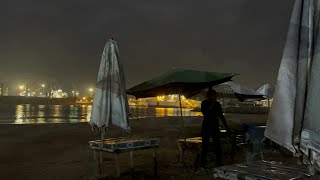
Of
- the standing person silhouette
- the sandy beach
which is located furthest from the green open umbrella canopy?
the sandy beach

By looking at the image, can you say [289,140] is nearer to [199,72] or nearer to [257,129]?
[199,72]

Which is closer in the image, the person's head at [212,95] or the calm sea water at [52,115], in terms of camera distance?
the person's head at [212,95]

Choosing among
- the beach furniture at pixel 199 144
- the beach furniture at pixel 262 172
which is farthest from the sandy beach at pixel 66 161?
the beach furniture at pixel 262 172

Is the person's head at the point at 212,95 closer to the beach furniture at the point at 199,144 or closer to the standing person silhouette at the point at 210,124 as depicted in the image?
the standing person silhouette at the point at 210,124

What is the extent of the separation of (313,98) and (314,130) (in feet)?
0.75

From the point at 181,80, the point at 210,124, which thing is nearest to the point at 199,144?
the point at 210,124

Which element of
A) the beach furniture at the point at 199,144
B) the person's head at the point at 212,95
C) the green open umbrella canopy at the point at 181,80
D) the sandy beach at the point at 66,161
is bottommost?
the sandy beach at the point at 66,161

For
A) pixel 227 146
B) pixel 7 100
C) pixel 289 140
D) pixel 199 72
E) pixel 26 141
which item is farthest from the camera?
pixel 7 100

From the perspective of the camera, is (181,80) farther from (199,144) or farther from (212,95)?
(199,144)

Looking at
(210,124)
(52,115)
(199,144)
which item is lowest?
(199,144)

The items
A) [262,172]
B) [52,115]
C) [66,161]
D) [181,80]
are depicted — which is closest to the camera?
[262,172]

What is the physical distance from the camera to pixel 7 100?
14075cm

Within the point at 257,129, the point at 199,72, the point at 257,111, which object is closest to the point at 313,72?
the point at 199,72

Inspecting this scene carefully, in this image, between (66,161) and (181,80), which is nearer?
(181,80)
